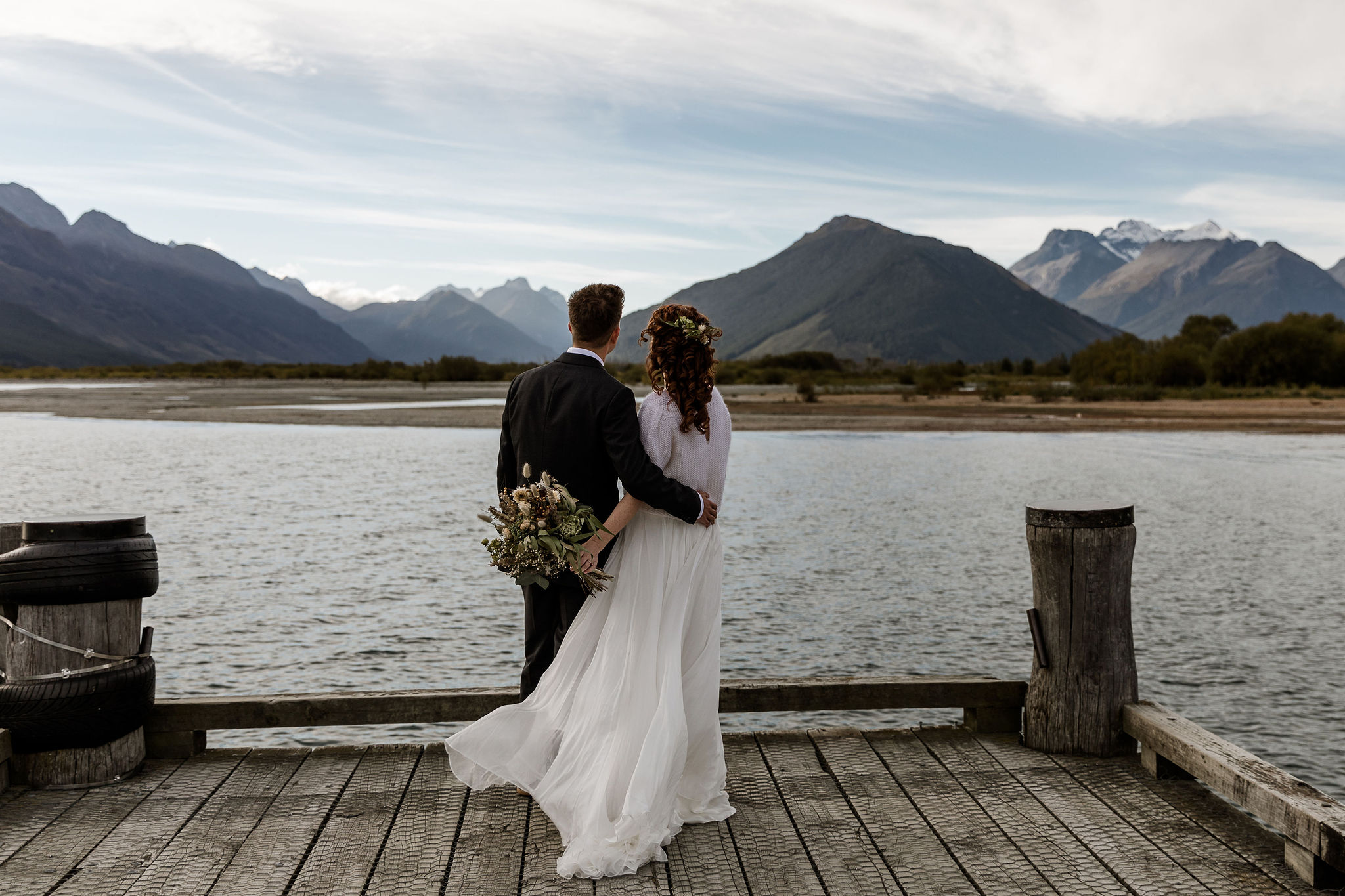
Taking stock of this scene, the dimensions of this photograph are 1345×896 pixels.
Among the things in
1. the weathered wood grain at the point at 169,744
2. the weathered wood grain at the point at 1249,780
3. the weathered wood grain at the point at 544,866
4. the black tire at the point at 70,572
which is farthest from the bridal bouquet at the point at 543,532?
the weathered wood grain at the point at 1249,780

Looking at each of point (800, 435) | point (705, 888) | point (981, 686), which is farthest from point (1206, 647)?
point (800, 435)

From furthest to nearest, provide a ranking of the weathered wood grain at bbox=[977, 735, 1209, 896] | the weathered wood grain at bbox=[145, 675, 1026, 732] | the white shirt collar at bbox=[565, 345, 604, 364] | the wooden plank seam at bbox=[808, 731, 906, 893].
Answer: the weathered wood grain at bbox=[145, 675, 1026, 732] → the white shirt collar at bbox=[565, 345, 604, 364] → the wooden plank seam at bbox=[808, 731, 906, 893] → the weathered wood grain at bbox=[977, 735, 1209, 896]

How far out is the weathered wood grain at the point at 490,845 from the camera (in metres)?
3.76

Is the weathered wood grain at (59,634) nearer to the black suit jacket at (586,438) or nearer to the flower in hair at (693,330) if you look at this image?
the black suit jacket at (586,438)

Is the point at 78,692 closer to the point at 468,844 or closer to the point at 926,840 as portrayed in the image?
the point at 468,844

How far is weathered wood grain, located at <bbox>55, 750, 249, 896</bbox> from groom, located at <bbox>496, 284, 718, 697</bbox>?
1.73 m

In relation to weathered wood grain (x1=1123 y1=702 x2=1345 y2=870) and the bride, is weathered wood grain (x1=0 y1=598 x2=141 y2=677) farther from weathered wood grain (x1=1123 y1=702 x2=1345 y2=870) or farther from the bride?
weathered wood grain (x1=1123 y1=702 x2=1345 y2=870)

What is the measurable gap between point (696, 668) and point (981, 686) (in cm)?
186

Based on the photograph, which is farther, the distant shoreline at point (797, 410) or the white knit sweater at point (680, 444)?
the distant shoreline at point (797, 410)

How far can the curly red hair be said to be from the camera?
13.5ft

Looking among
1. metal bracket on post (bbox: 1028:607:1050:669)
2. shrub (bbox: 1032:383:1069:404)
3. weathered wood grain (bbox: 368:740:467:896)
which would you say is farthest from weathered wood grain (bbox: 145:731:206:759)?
shrub (bbox: 1032:383:1069:404)

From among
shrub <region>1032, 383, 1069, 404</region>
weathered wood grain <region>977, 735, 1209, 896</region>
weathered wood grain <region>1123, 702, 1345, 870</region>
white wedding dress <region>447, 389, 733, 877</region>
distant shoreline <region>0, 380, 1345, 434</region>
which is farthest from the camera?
shrub <region>1032, 383, 1069, 404</region>

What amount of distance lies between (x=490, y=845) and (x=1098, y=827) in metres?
2.45

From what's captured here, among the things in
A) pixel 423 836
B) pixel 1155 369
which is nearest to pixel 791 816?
pixel 423 836
